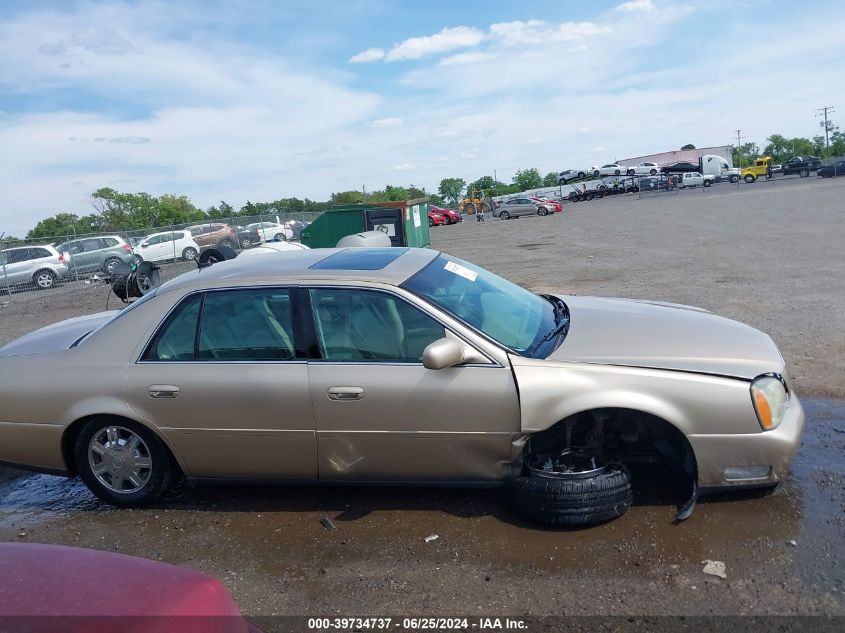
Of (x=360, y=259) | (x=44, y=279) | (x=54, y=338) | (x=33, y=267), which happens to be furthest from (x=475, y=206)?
(x=54, y=338)

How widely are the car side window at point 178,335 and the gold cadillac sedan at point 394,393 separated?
1cm

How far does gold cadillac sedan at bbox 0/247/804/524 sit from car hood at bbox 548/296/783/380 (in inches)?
0.6

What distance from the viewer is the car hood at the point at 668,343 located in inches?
148

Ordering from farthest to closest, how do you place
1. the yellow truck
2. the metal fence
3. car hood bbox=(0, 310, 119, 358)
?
the yellow truck < the metal fence < car hood bbox=(0, 310, 119, 358)

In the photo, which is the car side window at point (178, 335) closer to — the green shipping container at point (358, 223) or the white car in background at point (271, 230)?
the green shipping container at point (358, 223)

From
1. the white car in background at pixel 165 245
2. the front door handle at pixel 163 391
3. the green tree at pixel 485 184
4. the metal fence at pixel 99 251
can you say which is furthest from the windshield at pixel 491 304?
the green tree at pixel 485 184

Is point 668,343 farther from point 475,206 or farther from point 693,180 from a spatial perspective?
point 693,180

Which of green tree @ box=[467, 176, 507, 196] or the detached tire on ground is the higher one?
green tree @ box=[467, 176, 507, 196]

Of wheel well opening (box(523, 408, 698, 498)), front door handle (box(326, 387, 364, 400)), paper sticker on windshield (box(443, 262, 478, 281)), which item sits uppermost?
paper sticker on windshield (box(443, 262, 478, 281))

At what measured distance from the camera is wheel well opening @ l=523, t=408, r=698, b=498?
3.87 m

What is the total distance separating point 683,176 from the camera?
64.5 metres

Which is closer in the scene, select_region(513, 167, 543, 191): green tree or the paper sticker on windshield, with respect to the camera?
the paper sticker on windshield

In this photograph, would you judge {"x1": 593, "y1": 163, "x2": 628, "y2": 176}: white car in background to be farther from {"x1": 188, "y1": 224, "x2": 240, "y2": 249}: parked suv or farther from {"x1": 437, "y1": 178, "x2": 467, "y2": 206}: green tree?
{"x1": 188, "y1": 224, "x2": 240, "y2": 249}: parked suv

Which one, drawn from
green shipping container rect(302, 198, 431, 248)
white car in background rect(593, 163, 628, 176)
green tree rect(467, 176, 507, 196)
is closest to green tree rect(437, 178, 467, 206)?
green tree rect(467, 176, 507, 196)
